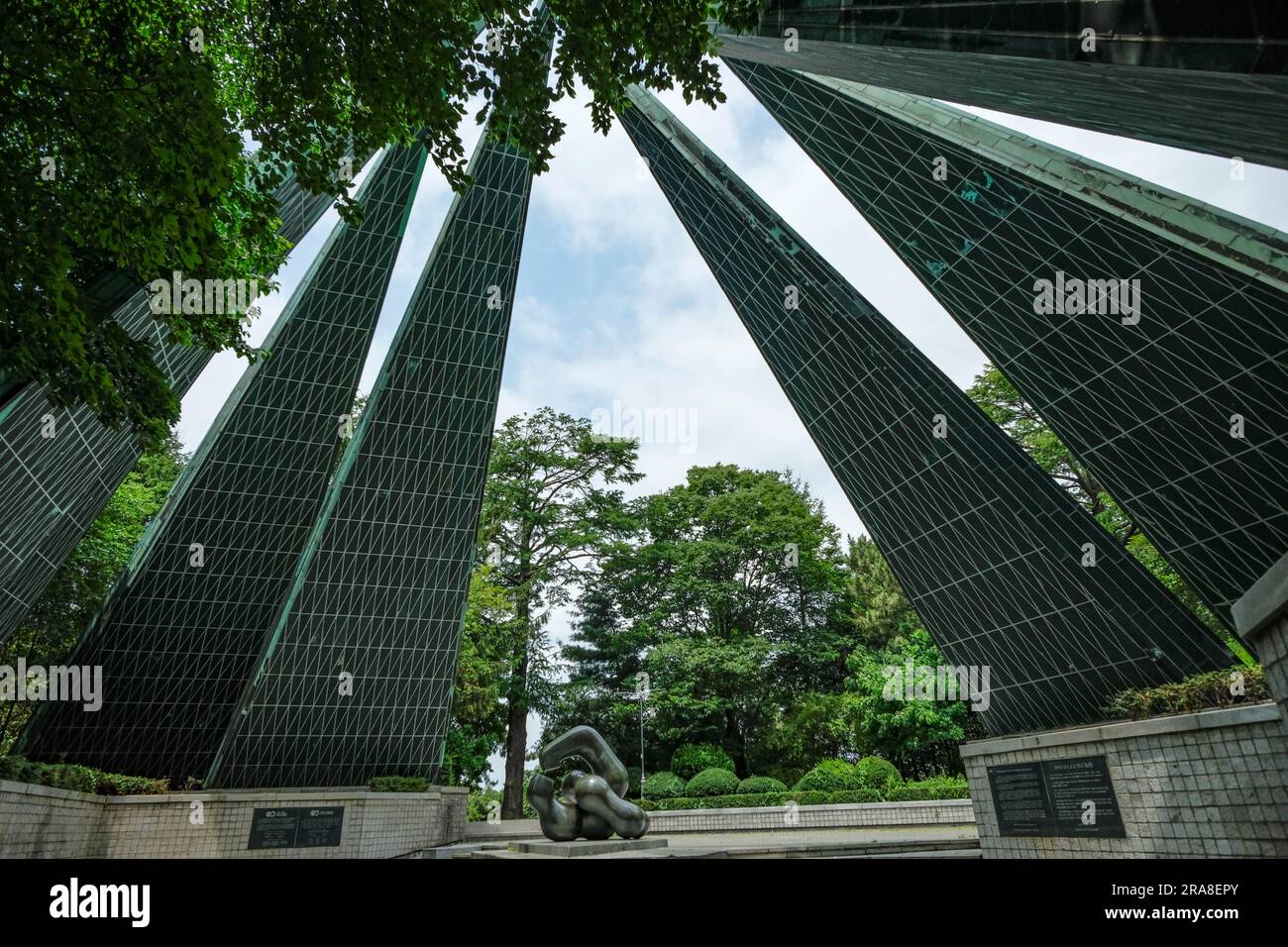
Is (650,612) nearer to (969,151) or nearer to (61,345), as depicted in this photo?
(969,151)

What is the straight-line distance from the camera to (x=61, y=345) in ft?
25.0

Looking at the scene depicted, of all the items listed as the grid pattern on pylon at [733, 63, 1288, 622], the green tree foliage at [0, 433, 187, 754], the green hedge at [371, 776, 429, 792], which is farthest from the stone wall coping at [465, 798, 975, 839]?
the green tree foliage at [0, 433, 187, 754]

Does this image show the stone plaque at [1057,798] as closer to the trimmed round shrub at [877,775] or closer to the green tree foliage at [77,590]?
the trimmed round shrub at [877,775]

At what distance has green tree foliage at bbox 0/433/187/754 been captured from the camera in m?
22.7

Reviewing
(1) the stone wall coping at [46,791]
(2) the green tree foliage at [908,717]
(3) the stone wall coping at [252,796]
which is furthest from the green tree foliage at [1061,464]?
(1) the stone wall coping at [46,791]

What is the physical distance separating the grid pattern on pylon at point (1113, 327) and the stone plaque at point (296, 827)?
19.2 m

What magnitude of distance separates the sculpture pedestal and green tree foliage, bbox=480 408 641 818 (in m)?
17.4

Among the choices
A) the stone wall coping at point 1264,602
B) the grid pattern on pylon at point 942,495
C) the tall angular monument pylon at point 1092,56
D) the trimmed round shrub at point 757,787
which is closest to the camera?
the stone wall coping at point 1264,602

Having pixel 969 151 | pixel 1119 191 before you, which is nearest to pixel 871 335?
pixel 969 151

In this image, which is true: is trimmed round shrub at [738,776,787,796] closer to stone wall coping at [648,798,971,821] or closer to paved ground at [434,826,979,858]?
stone wall coping at [648,798,971,821]

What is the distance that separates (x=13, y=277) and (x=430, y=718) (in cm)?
1654

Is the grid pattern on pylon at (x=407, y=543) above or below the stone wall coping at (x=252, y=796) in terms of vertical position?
above

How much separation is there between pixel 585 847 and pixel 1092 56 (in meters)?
13.6

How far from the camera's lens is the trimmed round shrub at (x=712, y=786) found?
25797mm
